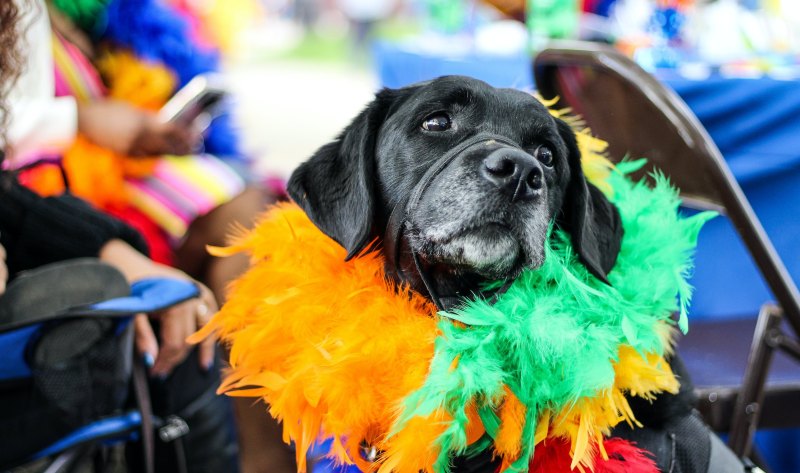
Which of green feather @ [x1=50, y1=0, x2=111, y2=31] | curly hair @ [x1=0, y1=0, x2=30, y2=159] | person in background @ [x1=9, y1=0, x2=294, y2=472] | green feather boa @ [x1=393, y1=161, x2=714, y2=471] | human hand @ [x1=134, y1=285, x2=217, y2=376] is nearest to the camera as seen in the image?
green feather boa @ [x1=393, y1=161, x2=714, y2=471]

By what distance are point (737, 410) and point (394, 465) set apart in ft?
3.04

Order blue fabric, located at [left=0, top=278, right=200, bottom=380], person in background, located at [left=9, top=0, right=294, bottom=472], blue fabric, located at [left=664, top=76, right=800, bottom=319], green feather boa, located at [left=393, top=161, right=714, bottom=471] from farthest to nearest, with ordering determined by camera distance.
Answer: person in background, located at [left=9, top=0, right=294, bottom=472] → blue fabric, located at [left=664, top=76, right=800, bottom=319] → blue fabric, located at [left=0, top=278, right=200, bottom=380] → green feather boa, located at [left=393, top=161, right=714, bottom=471]

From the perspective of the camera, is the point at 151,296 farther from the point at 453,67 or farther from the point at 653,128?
the point at 453,67

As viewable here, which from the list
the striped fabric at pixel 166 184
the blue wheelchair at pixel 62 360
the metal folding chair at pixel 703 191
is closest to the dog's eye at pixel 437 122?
the metal folding chair at pixel 703 191

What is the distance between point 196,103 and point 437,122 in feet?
4.87

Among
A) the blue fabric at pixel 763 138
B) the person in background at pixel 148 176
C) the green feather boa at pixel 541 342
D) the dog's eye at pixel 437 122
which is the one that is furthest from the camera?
the person in background at pixel 148 176

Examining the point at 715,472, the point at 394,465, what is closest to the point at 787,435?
the point at 715,472

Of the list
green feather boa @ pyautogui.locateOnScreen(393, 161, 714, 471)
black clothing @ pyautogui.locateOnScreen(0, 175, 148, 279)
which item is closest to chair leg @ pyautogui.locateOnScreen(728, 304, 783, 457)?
green feather boa @ pyautogui.locateOnScreen(393, 161, 714, 471)

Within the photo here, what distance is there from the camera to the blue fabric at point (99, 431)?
51.0 inches

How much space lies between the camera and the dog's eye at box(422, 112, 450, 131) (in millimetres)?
1329

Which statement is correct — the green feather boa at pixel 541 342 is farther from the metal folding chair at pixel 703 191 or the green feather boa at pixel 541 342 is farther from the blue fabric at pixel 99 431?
the blue fabric at pixel 99 431

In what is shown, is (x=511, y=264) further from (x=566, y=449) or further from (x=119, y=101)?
(x=119, y=101)

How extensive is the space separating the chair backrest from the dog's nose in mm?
521

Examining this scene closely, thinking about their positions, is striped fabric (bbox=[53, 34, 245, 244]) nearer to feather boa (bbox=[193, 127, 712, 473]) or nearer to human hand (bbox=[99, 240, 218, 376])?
human hand (bbox=[99, 240, 218, 376])
